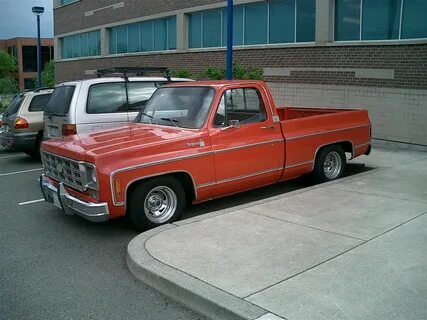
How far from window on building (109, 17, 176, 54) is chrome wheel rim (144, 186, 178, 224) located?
16694 millimetres

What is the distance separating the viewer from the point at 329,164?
349 inches

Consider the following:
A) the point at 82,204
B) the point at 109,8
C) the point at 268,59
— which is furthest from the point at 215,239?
the point at 109,8

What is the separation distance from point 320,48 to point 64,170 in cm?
1029

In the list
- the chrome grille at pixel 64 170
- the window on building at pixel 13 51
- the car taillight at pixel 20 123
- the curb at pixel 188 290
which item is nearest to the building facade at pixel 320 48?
the car taillight at pixel 20 123

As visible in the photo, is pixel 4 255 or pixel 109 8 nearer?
pixel 4 255

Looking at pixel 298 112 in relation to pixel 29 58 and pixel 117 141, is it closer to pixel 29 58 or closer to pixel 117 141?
pixel 117 141

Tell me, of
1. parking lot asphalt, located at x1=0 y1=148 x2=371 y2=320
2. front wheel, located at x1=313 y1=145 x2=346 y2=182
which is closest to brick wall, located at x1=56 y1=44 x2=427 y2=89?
front wheel, located at x1=313 y1=145 x2=346 y2=182

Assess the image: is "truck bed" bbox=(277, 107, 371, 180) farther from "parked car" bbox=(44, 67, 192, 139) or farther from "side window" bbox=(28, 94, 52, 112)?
"side window" bbox=(28, 94, 52, 112)

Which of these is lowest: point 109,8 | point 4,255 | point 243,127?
point 4,255

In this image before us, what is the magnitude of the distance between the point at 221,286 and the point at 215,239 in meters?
1.26

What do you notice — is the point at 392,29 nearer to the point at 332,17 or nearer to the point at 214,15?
the point at 332,17

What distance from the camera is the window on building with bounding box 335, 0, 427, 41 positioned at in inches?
494

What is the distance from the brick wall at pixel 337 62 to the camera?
12.5 metres

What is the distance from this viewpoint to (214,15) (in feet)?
64.4
